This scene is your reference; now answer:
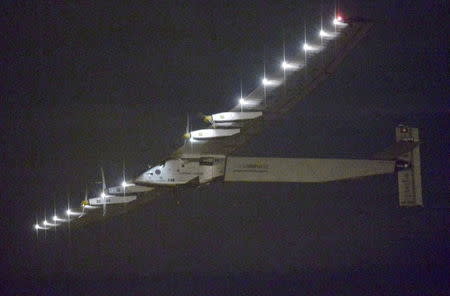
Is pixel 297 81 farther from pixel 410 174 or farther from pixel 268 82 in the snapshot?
pixel 410 174

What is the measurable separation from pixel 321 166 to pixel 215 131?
7.33m

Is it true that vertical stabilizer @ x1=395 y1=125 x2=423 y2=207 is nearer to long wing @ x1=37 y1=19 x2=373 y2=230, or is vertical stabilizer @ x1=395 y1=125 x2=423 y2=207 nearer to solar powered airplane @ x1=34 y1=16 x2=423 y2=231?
solar powered airplane @ x1=34 y1=16 x2=423 y2=231

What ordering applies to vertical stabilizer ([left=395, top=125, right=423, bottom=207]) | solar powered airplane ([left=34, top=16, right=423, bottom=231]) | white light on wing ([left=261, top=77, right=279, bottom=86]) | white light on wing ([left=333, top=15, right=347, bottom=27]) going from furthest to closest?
vertical stabilizer ([left=395, top=125, right=423, bottom=207]), white light on wing ([left=261, top=77, right=279, bottom=86]), solar powered airplane ([left=34, top=16, right=423, bottom=231]), white light on wing ([left=333, top=15, right=347, bottom=27])

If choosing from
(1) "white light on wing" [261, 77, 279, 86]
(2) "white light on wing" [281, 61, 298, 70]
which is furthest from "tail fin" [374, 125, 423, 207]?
(1) "white light on wing" [261, 77, 279, 86]

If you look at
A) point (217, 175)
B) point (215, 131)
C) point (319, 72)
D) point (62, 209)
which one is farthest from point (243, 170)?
point (62, 209)

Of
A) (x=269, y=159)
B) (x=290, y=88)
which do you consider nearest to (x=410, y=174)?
(x=269, y=159)

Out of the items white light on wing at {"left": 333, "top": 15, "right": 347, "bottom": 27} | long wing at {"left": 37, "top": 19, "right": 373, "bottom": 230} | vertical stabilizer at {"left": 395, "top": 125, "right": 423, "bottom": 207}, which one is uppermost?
white light on wing at {"left": 333, "top": 15, "right": 347, "bottom": 27}

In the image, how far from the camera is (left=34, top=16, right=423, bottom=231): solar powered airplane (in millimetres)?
26016

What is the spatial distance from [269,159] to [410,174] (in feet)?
23.5

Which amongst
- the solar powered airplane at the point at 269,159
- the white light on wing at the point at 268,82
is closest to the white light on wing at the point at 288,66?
the solar powered airplane at the point at 269,159

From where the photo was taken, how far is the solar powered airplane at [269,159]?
26.0 m

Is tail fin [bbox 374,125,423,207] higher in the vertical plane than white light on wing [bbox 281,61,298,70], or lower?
lower

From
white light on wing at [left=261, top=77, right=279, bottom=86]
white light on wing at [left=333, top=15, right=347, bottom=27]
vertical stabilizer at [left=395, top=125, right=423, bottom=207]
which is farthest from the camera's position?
vertical stabilizer at [left=395, top=125, right=423, bottom=207]

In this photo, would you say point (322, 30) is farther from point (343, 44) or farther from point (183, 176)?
point (183, 176)
